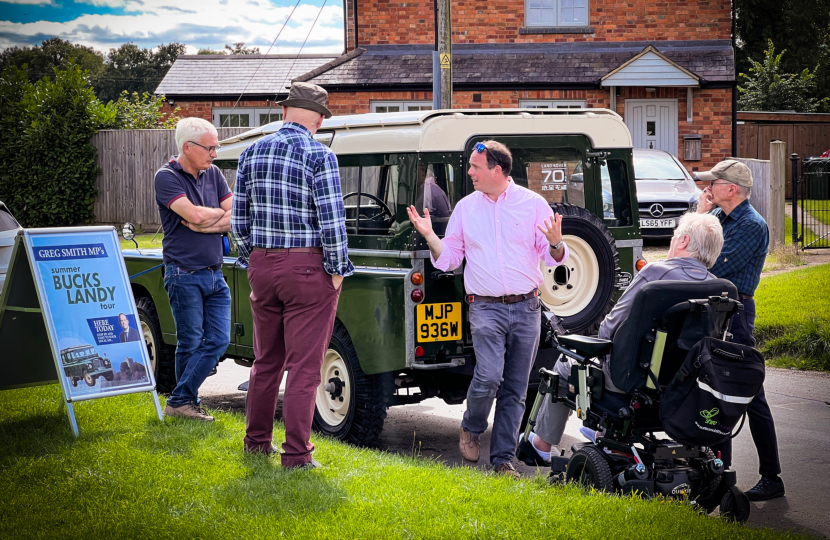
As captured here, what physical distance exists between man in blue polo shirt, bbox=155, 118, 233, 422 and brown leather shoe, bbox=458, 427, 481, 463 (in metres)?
1.86

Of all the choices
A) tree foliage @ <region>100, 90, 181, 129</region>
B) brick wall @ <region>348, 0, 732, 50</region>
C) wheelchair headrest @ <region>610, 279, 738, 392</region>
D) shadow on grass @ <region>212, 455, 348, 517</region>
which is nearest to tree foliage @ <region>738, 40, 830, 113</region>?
brick wall @ <region>348, 0, 732, 50</region>

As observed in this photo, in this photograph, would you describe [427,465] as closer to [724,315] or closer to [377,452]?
[377,452]

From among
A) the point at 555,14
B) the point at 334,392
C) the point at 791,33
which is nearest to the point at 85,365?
the point at 334,392

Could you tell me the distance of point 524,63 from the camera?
76.0 ft

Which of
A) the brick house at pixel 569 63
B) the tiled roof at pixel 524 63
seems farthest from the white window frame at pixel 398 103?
the tiled roof at pixel 524 63

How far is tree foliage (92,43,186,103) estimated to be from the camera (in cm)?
7312

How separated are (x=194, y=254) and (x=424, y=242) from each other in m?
1.60

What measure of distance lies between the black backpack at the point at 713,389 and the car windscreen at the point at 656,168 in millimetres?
13464

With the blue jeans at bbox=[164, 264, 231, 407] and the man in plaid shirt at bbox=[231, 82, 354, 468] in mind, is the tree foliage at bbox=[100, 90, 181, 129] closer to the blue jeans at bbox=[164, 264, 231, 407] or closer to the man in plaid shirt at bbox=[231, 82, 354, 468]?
the blue jeans at bbox=[164, 264, 231, 407]

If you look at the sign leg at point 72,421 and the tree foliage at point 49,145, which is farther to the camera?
the tree foliage at point 49,145

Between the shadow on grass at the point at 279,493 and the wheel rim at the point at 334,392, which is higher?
the wheel rim at the point at 334,392

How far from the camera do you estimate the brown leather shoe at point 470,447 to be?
5.82 meters

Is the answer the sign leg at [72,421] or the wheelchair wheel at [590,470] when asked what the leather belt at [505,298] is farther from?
the sign leg at [72,421]

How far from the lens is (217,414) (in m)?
6.84
